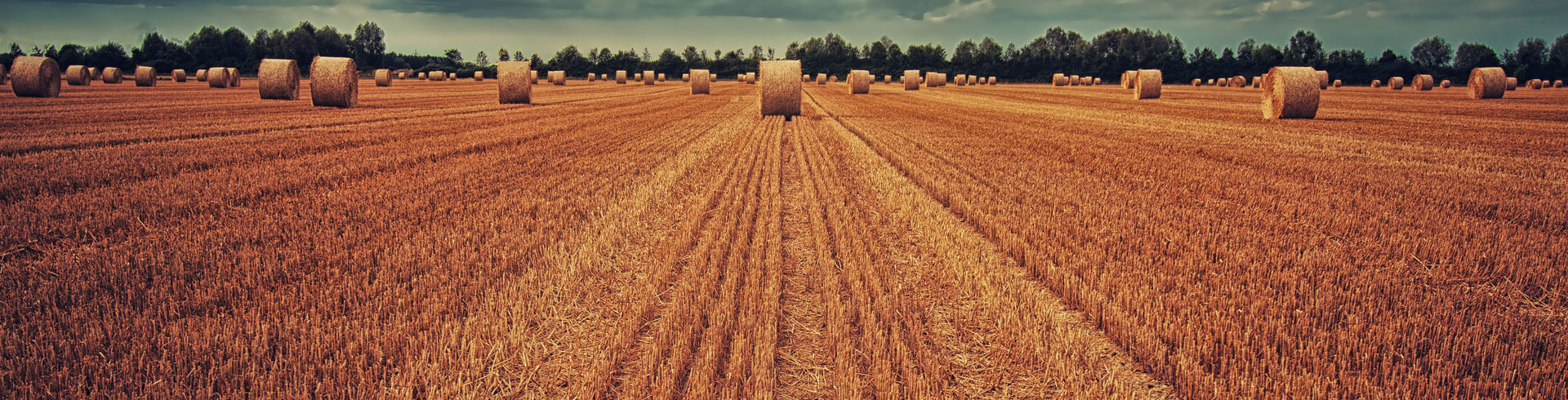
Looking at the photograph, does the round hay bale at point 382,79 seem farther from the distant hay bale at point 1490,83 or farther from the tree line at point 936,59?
the distant hay bale at point 1490,83

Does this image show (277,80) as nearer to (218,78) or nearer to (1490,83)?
(218,78)

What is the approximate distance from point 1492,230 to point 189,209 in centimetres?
1020

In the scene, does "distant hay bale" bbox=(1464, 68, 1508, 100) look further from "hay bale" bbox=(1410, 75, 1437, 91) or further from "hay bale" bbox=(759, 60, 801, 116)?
"hay bale" bbox=(759, 60, 801, 116)

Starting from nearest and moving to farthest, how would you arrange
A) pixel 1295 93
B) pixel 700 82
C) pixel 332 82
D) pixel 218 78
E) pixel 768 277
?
pixel 768 277 < pixel 1295 93 < pixel 332 82 < pixel 700 82 < pixel 218 78

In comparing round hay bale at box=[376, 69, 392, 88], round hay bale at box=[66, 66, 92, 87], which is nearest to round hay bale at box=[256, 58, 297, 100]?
round hay bale at box=[66, 66, 92, 87]

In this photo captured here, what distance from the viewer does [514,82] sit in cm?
2402

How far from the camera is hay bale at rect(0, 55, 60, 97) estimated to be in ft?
71.5

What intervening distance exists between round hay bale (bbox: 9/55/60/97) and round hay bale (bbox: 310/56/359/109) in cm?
995

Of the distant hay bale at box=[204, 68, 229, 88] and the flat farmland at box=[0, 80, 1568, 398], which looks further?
the distant hay bale at box=[204, 68, 229, 88]

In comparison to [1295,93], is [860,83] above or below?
above

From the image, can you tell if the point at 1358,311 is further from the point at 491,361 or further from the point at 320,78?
the point at 320,78

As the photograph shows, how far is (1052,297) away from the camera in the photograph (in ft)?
12.9

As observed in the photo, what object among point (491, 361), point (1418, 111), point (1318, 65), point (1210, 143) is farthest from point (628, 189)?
point (1318, 65)

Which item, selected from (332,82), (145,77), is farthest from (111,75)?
(332,82)
